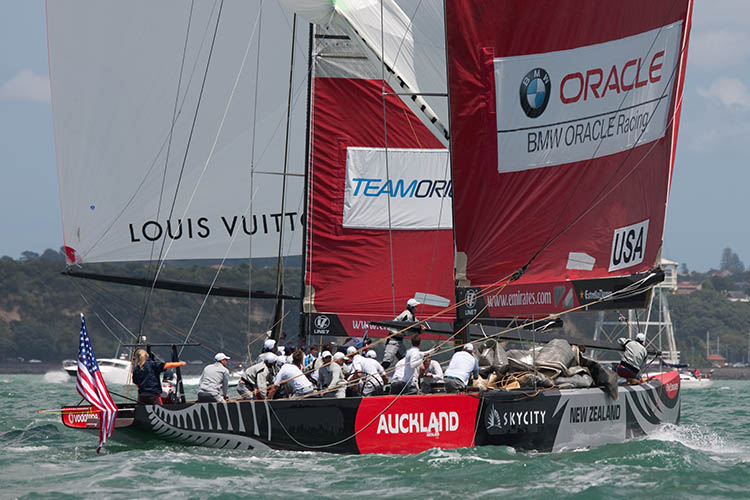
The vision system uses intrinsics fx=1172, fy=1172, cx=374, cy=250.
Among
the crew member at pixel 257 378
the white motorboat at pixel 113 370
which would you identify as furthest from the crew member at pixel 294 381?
the white motorboat at pixel 113 370

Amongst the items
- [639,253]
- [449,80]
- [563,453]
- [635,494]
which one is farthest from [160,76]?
[635,494]

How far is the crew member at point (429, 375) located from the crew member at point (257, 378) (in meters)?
2.42

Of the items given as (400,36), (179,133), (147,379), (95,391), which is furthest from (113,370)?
(95,391)

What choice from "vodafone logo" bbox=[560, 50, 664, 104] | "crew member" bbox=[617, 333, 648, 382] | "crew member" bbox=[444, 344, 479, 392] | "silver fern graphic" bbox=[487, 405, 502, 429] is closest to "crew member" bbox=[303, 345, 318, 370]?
"crew member" bbox=[444, 344, 479, 392]

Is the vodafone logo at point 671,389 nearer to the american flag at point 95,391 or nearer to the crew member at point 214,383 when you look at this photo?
the crew member at point 214,383

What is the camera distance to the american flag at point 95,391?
15242mm

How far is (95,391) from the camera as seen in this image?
1545 cm

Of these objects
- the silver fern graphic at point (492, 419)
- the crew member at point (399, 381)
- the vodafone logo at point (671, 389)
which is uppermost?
the crew member at point (399, 381)

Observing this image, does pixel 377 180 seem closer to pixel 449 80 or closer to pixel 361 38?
pixel 361 38

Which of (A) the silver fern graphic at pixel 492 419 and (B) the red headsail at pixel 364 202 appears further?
(B) the red headsail at pixel 364 202

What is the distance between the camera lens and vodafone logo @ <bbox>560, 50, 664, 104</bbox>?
16.9 m

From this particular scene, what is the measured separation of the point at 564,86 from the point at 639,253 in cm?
285

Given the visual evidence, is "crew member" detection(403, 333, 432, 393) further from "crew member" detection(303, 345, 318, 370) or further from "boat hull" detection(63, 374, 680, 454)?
"crew member" detection(303, 345, 318, 370)

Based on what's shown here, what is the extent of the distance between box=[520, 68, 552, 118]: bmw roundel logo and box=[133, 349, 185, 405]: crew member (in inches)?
241
